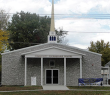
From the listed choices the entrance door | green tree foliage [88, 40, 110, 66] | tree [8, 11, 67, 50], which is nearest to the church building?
the entrance door

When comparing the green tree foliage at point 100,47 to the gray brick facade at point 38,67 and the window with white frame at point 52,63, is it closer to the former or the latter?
the gray brick facade at point 38,67

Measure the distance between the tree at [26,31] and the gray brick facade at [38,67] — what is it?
2433cm

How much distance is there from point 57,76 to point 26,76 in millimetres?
3926

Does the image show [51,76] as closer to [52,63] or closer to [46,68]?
[46,68]

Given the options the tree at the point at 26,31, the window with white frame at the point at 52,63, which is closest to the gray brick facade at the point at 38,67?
the window with white frame at the point at 52,63

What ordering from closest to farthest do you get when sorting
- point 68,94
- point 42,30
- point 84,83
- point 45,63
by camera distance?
point 68,94 < point 84,83 < point 45,63 < point 42,30

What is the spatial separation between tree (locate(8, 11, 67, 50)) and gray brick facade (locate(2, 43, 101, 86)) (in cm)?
2433

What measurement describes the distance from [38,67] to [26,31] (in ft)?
95.1

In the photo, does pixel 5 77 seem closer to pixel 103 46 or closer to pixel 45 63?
pixel 45 63

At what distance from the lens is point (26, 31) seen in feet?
188

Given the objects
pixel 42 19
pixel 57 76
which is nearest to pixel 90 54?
pixel 57 76

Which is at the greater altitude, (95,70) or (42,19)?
(42,19)

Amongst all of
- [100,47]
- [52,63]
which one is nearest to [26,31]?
[100,47]

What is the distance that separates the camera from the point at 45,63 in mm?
29812
